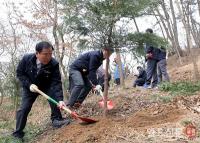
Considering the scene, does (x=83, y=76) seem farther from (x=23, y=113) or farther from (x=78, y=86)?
(x=23, y=113)

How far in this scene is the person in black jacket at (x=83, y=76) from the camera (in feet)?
26.2

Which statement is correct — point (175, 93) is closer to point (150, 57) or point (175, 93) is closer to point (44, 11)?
point (150, 57)

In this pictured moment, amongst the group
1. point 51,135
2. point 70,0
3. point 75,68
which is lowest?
point 51,135

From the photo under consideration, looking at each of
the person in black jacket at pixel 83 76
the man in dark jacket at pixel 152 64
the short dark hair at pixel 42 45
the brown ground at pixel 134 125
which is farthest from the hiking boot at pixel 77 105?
the man in dark jacket at pixel 152 64

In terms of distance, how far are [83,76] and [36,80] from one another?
172 centimetres

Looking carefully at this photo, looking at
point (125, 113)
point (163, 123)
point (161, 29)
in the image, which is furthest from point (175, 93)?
point (161, 29)

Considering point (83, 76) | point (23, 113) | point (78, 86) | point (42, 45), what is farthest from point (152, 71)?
point (42, 45)

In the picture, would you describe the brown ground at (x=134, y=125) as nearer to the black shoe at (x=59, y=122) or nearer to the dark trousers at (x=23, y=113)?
the black shoe at (x=59, y=122)

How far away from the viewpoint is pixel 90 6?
267 inches

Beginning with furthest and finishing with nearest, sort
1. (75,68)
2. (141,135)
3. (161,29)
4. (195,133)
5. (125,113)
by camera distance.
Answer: (161,29), (75,68), (125,113), (141,135), (195,133)

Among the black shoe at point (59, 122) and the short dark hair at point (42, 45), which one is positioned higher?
the short dark hair at point (42, 45)

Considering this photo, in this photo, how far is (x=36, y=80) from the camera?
23.5 ft

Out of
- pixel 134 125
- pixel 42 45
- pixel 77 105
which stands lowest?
pixel 134 125

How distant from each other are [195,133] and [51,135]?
8.89 ft
